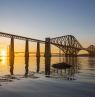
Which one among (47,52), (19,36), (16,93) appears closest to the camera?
(16,93)

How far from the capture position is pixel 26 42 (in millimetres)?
155000

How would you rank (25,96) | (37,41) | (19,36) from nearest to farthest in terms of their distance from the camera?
(25,96) → (19,36) → (37,41)

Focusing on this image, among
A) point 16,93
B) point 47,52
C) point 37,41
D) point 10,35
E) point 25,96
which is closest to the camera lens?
point 25,96

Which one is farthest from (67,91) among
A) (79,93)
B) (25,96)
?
(25,96)

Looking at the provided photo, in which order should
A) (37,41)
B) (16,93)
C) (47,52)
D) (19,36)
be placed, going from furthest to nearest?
(47,52)
(37,41)
(19,36)
(16,93)

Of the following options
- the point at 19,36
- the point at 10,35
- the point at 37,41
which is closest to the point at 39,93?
the point at 10,35

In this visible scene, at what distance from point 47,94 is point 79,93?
3189mm

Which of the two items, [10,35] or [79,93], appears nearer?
[79,93]

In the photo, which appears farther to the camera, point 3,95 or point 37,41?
point 37,41

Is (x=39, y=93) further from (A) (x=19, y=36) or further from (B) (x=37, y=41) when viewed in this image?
(B) (x=37, y=41)

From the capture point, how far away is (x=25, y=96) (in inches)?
888

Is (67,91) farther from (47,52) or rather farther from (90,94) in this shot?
(47,52)

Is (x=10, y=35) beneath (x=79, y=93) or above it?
above

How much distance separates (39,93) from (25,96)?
6.71ft
